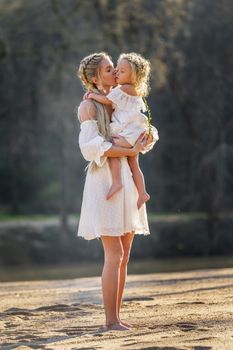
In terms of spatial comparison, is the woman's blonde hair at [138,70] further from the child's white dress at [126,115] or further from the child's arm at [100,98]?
the child's arm at [100,98]

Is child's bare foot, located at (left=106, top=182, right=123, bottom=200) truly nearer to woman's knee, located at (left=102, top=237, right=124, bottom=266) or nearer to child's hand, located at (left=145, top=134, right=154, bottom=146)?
A: woman's knee, located at (left=102, top=237, right=124, bottom=266)

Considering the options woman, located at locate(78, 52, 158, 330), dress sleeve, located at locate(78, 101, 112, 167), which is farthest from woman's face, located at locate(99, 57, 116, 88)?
dress sleeve, located at locate(78, 101, 112, 167)

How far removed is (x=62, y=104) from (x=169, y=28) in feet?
10.3

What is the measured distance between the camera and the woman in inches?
259

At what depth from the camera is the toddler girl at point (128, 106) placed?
6660 millimetres

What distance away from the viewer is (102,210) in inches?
259

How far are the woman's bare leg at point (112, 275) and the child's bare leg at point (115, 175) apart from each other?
31 cm

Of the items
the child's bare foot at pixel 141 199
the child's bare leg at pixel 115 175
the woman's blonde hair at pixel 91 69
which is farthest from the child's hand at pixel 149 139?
the woman's blonde hair at pixel 91 69

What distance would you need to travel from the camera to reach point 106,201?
660 cm

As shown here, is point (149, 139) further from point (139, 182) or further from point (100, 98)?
point (100, 98)

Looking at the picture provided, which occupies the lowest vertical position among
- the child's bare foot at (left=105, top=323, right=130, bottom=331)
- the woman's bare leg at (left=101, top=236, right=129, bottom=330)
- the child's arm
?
the child's bare foot at (left=105, top=323, right=130, bottom=331)

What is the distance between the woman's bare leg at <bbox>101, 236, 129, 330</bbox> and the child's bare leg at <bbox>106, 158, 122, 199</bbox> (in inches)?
12.1

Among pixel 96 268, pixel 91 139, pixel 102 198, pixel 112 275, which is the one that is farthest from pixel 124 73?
pixel 96 268

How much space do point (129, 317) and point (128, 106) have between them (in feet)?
5.46
